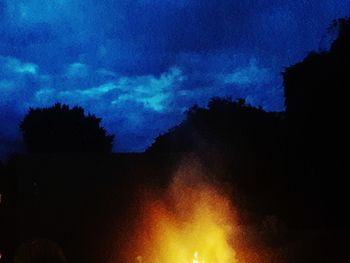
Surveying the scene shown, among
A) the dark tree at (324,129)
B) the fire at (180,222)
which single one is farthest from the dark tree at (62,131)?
the dark tree at (324,129)

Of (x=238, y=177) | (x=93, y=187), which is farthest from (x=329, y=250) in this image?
(x=93, y=187)

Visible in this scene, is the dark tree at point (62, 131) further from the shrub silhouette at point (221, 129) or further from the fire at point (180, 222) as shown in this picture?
the fire at point (180, 222)

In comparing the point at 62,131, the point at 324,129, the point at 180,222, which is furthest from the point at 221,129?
the point at 62,131

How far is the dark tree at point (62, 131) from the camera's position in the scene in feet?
157

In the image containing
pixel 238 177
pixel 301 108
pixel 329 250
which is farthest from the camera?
pixel 238 177

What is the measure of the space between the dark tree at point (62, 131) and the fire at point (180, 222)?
30591 mm

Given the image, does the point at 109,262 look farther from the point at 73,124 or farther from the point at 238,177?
the point at 73,124

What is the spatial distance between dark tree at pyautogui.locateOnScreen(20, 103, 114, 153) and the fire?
3059 cm

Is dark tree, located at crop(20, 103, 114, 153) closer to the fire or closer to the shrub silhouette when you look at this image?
the shrub silhouette

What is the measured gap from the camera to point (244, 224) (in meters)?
15.9

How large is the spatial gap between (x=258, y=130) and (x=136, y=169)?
221 inches

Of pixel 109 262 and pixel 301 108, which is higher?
pixel 301 108

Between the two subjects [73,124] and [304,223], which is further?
[73,124]

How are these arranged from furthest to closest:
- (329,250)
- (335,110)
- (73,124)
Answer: (73,124), (335,110), (329,250)
